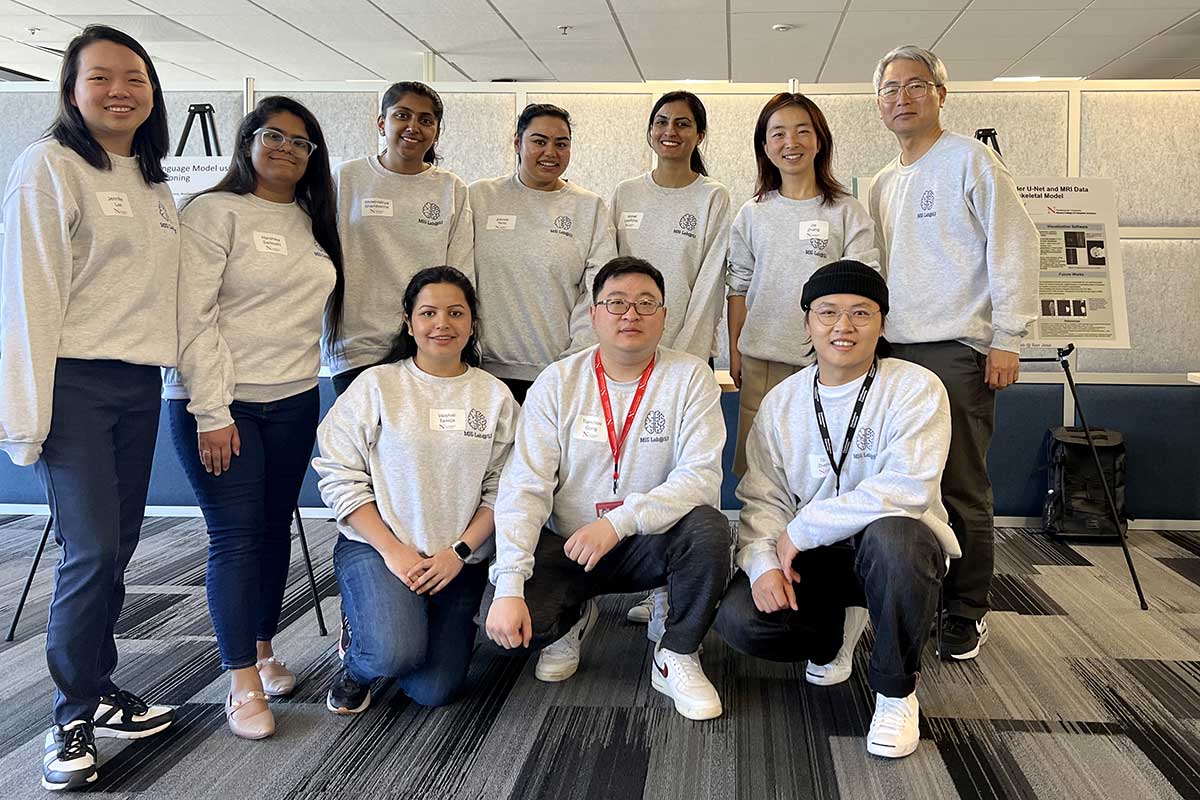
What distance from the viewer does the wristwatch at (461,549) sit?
2.31 m

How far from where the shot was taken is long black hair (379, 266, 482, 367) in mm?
2383

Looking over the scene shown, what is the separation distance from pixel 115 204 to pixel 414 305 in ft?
2.36

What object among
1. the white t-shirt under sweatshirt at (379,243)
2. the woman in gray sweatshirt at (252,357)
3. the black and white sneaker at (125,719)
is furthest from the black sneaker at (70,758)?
the white t-shirt under sweatshirt at (379,243)

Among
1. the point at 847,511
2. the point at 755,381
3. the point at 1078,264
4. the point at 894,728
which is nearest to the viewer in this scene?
the point at 894,728

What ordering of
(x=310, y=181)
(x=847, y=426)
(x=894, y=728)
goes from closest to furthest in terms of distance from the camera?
(x=894, y=728)
(x=847, y=426)
(x=310, y=181)

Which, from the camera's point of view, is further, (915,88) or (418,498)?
(915,88)

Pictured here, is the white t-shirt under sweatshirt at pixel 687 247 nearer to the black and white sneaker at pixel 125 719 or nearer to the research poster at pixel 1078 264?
the research poster at pixel 1078 264

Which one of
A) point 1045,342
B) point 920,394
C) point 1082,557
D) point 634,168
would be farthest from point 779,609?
point 634,168

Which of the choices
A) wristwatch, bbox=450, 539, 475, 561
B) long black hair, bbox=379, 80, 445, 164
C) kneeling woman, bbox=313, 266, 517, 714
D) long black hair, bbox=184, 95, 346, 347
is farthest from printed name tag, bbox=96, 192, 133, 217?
wristwatch, bbox=450, 539, 475, 561

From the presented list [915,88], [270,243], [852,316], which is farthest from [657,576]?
[915,88]

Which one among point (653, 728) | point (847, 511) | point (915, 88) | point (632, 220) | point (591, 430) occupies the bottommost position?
point (653, 728)

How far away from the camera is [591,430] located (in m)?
2.35

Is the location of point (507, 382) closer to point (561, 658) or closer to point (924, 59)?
point (561, 658)

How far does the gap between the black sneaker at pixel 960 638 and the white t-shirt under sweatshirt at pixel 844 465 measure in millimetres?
547
